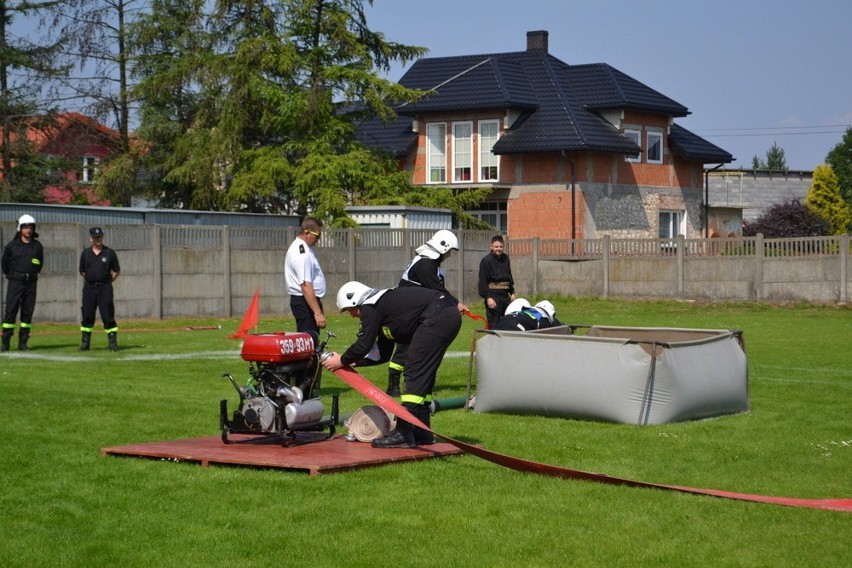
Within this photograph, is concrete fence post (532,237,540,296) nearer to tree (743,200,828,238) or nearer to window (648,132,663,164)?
window (648,132,663,164)

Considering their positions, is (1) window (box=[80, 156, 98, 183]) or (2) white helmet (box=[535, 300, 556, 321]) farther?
(1) window (box=[80, 156, 98, 183])

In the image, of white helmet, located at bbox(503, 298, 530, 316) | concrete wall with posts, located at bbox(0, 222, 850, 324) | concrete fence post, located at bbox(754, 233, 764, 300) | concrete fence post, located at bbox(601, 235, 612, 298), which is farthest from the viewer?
concrete fence post, located at bbox(601, 235, 612, 298)

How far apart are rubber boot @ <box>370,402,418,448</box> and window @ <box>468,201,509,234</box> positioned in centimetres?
4168

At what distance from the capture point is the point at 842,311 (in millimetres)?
34594

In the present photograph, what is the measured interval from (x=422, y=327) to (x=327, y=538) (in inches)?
130

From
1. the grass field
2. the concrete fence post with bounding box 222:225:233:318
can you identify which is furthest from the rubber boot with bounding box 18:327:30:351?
the concrete fence post with bounding box 222:225:233:318

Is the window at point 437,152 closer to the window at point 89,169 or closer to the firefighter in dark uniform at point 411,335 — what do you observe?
the window at point 89,169

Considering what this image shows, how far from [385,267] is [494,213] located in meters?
18.6

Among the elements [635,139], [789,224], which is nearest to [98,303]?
[635,139]

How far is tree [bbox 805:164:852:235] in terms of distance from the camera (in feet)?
233

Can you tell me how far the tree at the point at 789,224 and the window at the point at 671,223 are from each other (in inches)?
322

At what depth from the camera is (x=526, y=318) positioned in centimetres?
1559

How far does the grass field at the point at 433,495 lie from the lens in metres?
7.41

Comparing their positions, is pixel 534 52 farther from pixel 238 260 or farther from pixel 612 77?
pixel 238 260
